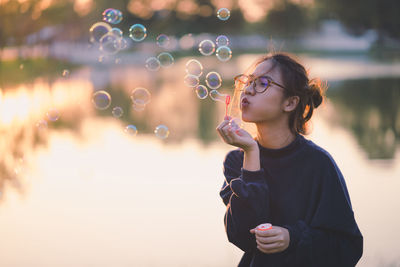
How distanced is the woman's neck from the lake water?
0.45 metres

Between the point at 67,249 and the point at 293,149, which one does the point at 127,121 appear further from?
the point at 293,149

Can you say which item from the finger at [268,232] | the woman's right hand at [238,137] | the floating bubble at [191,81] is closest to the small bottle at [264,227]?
the finger at [268,232]

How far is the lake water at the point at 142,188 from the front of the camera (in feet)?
15.5

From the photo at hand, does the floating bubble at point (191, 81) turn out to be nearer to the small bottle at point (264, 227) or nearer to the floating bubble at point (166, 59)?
the floating bubble at point (166, 59)

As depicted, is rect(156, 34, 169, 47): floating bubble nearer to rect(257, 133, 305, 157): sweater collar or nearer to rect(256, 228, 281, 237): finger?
Result: rect(257, 133, 305, 157): sweater collar

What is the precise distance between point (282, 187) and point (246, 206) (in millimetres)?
161

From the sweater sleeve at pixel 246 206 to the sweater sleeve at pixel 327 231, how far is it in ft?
0.41

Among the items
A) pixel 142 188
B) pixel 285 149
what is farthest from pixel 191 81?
pixel 142 188

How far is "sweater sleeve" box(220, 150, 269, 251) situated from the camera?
2098 millimetres

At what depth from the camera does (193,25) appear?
61000 millimetres

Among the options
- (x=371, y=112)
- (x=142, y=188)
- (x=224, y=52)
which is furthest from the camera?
(x=371, y=112)

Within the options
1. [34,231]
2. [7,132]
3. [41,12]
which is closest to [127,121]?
[7,132]

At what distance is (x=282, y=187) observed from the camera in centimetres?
218

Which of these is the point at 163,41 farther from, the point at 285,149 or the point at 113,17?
the point at 285,149
